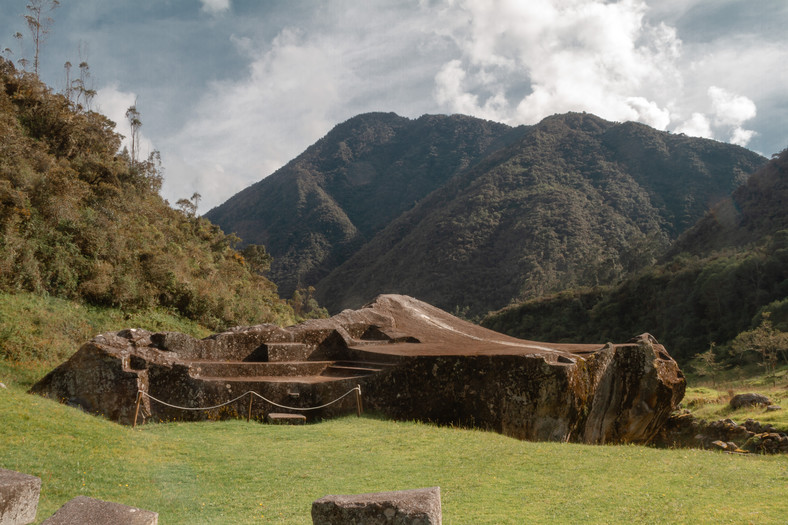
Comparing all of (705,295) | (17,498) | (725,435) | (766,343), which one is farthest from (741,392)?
(17,498)

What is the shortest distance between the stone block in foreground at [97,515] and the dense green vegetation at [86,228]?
13.1m

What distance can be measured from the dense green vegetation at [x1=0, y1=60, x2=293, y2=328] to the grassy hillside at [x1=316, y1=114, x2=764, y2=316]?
37547 mm

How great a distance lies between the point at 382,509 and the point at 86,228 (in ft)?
57.4

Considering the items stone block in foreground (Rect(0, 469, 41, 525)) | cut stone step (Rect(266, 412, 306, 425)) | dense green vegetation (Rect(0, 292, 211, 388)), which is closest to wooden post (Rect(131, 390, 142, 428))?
cut stone step (Rect(266, 412, 306, 425))

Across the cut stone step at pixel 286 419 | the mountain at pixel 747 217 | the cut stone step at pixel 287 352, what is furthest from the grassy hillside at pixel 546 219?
the cut stone step at pixel 286 419

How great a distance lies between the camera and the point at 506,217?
6819 cm

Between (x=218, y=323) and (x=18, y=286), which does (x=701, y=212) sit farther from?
(x=18, y=286)

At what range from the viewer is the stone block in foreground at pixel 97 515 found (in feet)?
12.3

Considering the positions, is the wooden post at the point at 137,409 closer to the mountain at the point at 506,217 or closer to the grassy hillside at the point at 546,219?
the grassy hillside at the point at 546,219

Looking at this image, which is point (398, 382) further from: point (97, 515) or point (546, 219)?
point (546, 219)

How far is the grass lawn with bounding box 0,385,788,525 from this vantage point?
5426 millimetres

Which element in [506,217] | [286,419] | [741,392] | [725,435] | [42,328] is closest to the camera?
[286,419]

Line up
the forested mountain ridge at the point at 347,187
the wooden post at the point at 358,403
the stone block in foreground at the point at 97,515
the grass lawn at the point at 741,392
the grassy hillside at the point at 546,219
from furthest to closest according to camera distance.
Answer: the forested mountain ridge at the point at 347,187, the grassy hillside at the point at 546,219, the grass lawn at the point at 741,392, the wooden post at the point at 358,403, the stone block in foreground at the point at 97,515

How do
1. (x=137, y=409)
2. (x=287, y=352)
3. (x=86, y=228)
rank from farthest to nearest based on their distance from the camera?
1. (x=86, y=228)
2. (x=287, y=352)
3. (x=137, y=409)
